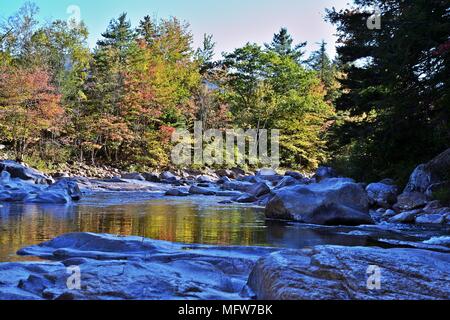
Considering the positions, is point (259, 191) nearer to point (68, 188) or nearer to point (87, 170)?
point (68, 188)

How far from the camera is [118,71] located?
32.4 m

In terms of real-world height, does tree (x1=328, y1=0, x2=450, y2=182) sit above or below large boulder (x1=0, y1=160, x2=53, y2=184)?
above

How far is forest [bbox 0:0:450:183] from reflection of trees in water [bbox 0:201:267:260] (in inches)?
193

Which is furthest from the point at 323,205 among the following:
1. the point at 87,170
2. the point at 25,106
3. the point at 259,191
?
the point at 25,106

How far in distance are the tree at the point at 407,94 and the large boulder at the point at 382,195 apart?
96cm

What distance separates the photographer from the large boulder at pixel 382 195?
10990mm

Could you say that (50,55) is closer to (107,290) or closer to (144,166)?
(144,166)

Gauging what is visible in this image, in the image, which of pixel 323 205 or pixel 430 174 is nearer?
pixel 323 205

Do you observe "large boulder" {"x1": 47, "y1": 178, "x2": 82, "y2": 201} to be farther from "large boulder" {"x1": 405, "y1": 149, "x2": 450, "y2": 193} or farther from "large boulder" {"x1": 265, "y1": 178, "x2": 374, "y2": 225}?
"large boulder" {"x1": 405, "y1": 149, "x2": 450, "y2": 193}

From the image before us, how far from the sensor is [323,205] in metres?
8.82

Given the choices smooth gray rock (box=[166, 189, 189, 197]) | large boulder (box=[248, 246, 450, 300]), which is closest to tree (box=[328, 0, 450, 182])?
smooth gray rock (box=[166, 189, 189, 197])

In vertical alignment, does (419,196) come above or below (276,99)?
below

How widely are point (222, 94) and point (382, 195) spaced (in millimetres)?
28027

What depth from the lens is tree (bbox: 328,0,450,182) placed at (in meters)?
11.0
